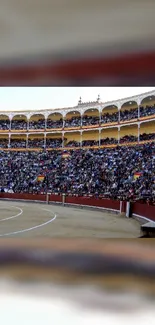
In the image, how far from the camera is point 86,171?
2473cm

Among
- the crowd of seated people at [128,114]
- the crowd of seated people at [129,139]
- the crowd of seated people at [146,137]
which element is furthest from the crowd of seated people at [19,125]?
the crowd of seated people at [146,137]

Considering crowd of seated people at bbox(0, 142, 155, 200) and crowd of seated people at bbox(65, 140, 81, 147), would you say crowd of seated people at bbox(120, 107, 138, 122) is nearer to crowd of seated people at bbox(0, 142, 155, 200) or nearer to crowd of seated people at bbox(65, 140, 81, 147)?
crowd of seated people at bbox(0, 142, 155, 200)

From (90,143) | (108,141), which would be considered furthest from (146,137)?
(90,143)

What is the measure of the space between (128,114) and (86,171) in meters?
7.87

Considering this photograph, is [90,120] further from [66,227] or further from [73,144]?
[66,227]

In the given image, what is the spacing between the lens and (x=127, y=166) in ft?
73.3

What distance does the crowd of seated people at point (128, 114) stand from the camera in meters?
28.6

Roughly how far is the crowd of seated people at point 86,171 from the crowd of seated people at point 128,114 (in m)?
3.78
